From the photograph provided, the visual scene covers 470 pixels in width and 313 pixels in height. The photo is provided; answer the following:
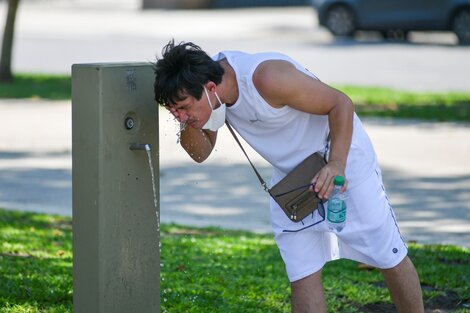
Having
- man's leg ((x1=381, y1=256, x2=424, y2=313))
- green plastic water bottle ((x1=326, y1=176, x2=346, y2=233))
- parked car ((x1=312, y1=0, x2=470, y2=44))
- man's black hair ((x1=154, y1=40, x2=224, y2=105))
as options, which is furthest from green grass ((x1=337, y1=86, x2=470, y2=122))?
man's black hair ((x1=154, y1=40, x2=224, y2=105))


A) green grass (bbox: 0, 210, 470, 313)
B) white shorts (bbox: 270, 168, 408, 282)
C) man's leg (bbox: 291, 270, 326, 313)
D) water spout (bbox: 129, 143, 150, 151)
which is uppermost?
water spout (bbox: 129, 143, 150, 151)

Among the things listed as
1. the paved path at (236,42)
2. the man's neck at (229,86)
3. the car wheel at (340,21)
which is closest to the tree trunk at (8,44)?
the paved path at (236,42)

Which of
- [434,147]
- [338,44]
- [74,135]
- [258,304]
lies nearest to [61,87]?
[434,147]

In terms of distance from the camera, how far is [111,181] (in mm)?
3943

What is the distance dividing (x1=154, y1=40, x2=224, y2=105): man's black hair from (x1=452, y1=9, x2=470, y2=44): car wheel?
1738cm

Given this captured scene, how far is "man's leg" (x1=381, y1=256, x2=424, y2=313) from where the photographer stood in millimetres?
4051

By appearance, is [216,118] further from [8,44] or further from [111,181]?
[8,44]

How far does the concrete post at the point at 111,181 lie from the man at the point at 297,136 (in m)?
0.20

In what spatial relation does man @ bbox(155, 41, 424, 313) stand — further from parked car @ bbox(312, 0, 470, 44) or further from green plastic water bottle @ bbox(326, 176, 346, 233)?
parked car @ bbox(312, 0, 470, 44)

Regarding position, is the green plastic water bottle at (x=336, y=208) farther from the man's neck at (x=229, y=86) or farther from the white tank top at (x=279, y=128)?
the man's neck at (x=229, y=86)

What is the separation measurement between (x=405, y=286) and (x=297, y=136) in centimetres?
74

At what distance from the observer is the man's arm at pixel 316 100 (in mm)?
3756

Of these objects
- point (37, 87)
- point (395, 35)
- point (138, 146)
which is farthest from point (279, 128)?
point (395, 35)

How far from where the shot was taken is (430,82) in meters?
15.0
